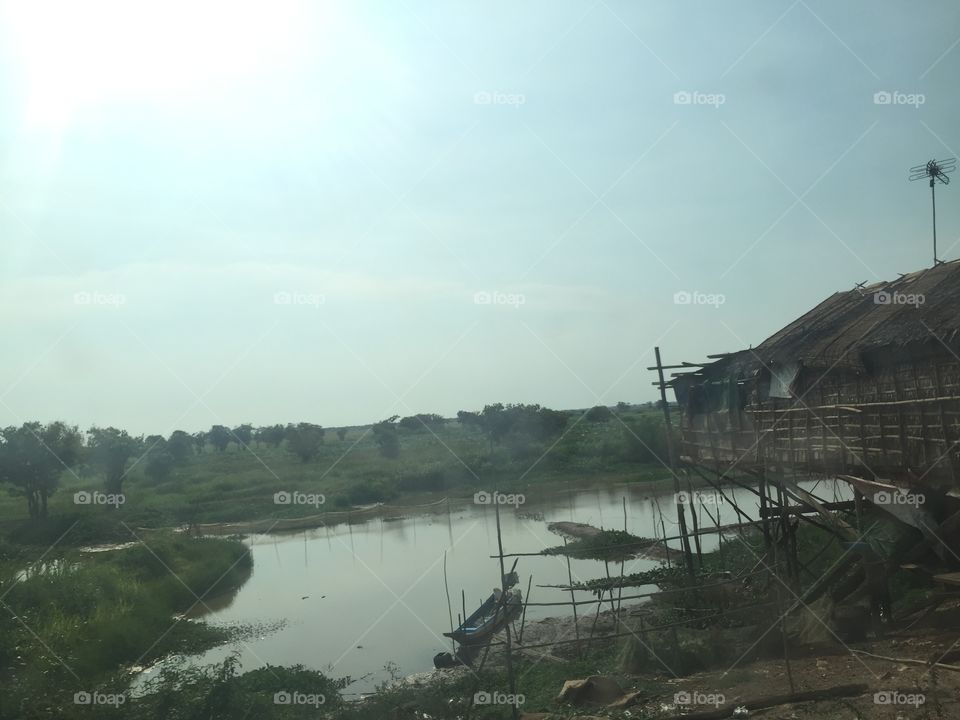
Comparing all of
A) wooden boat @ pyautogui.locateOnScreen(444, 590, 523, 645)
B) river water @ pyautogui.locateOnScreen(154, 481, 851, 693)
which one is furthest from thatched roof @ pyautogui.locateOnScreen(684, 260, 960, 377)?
wooden boat @ pyautogui.locateOnScreen(444, 590, 523, 645)

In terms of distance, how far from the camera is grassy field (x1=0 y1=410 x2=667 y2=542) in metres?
39.3

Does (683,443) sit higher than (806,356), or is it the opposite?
(806,356)

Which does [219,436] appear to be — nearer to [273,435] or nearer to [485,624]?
[273,435]

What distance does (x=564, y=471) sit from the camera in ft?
154

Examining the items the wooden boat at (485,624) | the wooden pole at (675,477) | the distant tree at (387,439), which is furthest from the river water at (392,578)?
the distant tree at (387,439)

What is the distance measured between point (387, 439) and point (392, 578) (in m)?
35.9

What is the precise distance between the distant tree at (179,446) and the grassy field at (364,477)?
345 cm

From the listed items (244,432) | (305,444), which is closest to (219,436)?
(244,432)

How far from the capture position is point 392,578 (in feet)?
78.0

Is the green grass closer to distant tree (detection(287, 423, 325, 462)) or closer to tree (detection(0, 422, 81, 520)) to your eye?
tree (detection(0, 422, 81, 520))

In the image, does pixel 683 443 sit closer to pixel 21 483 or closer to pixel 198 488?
pixel 21 483

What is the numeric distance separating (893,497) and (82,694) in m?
10.8

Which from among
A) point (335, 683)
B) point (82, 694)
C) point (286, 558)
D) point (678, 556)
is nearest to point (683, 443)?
point (678, 556)

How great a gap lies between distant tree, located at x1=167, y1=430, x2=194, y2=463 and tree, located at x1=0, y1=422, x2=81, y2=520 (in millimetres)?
24890
